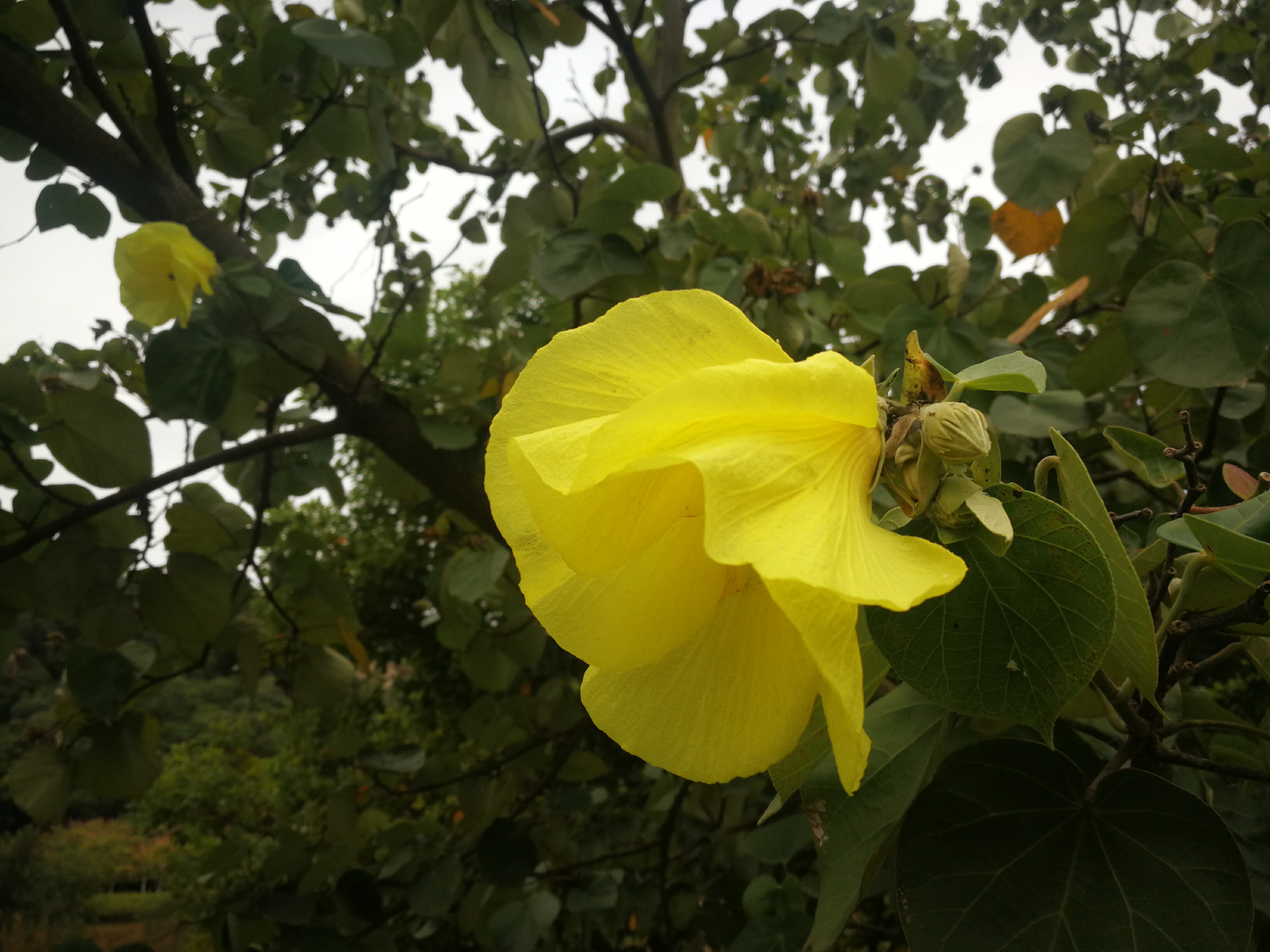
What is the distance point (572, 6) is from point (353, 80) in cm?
45

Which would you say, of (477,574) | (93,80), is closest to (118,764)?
(477,574)

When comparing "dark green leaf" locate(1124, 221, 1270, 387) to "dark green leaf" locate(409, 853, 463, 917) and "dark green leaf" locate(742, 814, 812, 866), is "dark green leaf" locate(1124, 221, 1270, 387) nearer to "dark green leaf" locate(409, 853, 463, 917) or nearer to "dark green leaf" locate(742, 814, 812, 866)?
"dark green leaf" locate(742, 814, 812, 866)

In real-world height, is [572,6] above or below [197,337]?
above

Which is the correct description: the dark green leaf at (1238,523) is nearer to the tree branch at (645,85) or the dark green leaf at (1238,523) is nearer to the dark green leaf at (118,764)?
the tree branch at (645,85)

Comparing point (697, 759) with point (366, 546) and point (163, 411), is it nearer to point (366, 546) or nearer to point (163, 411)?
point (163, 411)

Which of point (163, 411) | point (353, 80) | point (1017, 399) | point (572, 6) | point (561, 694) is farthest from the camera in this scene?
point (561, 694)

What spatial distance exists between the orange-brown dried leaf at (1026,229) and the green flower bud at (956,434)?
38.9 inches

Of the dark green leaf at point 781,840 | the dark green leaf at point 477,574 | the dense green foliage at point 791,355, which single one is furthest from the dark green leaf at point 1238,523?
the dark green leaf at point 477,574

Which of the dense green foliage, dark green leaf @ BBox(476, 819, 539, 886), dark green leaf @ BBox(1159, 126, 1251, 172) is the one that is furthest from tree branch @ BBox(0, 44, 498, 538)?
dark green leaf @ BBox(1159, 126, 1251, 172)

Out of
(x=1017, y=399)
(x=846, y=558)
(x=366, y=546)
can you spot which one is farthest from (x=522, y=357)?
(x=366, y=546)

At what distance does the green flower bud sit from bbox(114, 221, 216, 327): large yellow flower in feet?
3.52

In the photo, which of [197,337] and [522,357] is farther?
[522,357]

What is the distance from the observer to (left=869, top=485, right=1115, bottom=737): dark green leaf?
1.17 feet

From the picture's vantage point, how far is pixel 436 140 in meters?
1.82
